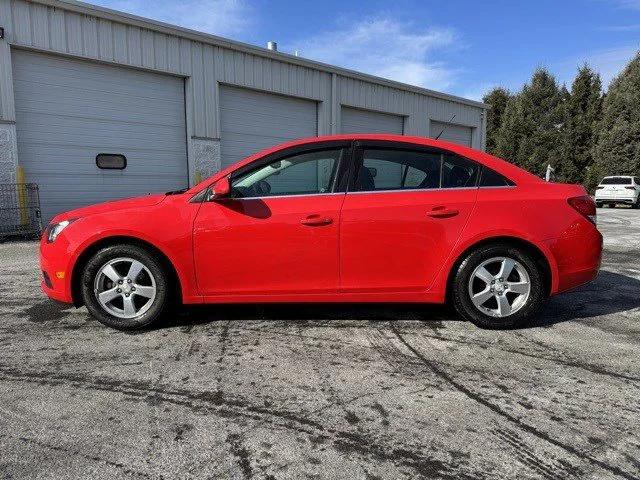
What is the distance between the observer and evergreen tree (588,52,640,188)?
2934 cm

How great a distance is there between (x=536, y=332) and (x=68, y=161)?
34.4ft

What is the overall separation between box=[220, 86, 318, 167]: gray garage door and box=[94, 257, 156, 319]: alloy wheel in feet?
Result: 31.9

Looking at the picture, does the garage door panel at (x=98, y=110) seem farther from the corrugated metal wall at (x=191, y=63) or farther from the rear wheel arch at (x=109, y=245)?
the rear wheel arch at (x=109, y=245)

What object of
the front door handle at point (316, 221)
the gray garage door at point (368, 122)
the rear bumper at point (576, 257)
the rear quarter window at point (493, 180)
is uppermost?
the gray garage door at point (368, 122)

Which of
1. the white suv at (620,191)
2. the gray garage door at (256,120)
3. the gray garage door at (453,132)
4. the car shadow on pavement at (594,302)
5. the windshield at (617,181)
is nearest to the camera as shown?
the car shadow on pavement at (594,302)

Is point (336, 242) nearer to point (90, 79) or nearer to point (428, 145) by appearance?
point (428, 145)

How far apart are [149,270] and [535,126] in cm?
3446

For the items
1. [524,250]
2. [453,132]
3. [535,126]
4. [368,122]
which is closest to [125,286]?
[524,250]

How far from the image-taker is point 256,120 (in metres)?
13.5

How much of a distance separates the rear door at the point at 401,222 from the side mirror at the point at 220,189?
902 mm

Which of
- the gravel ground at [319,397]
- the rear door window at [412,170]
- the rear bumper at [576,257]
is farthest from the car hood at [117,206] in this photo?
the rear bumper at [576,257]

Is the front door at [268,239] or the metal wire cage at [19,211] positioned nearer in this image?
the front door at [268,239]

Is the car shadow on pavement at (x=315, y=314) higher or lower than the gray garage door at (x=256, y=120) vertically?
lower

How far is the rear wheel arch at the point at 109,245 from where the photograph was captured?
11.9 feet
